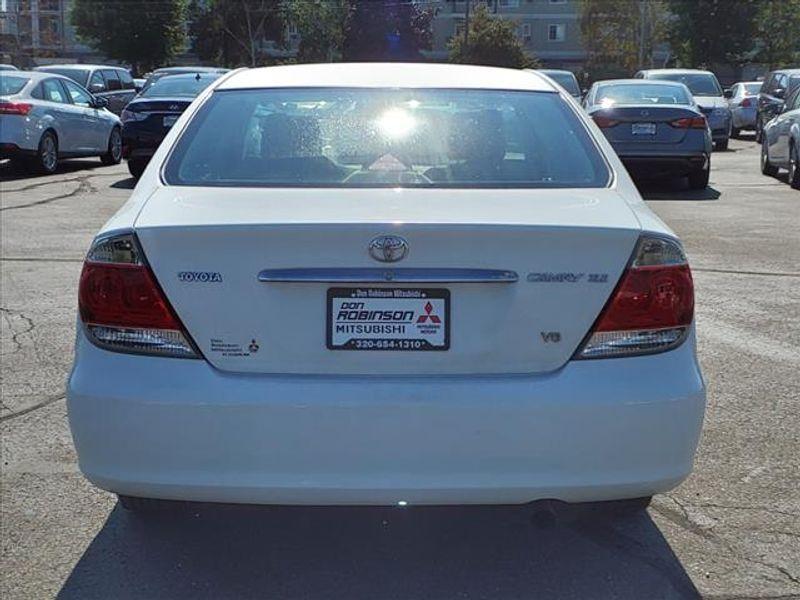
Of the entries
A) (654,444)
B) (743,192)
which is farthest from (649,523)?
(743,192)

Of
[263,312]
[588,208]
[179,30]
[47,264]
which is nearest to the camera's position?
[263,312]

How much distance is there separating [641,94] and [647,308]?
12814 mm

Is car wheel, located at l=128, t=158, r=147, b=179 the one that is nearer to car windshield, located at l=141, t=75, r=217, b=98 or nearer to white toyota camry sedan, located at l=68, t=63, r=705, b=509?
car windshield, located at l=141, t=75, r=217, b=98

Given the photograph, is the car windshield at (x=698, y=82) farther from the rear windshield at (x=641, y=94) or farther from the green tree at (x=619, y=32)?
the green tree at (x=619, y=32)

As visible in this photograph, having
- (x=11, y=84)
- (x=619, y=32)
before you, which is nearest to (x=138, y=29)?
(x=619, y=32)

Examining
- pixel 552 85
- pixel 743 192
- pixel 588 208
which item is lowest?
pixel 743 192

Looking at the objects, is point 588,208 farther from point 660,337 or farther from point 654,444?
point 654,444

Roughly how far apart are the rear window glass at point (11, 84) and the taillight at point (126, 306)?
1416 cm

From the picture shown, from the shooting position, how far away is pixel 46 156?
54.7ft

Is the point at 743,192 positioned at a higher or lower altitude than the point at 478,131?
lower

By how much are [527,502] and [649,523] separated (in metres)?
0.99

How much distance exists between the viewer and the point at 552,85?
4.50 meters

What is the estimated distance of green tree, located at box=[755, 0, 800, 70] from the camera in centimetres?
5166

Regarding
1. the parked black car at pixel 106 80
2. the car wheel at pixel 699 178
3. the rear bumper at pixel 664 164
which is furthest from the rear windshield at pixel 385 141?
the parked black car at pixel 106 80
